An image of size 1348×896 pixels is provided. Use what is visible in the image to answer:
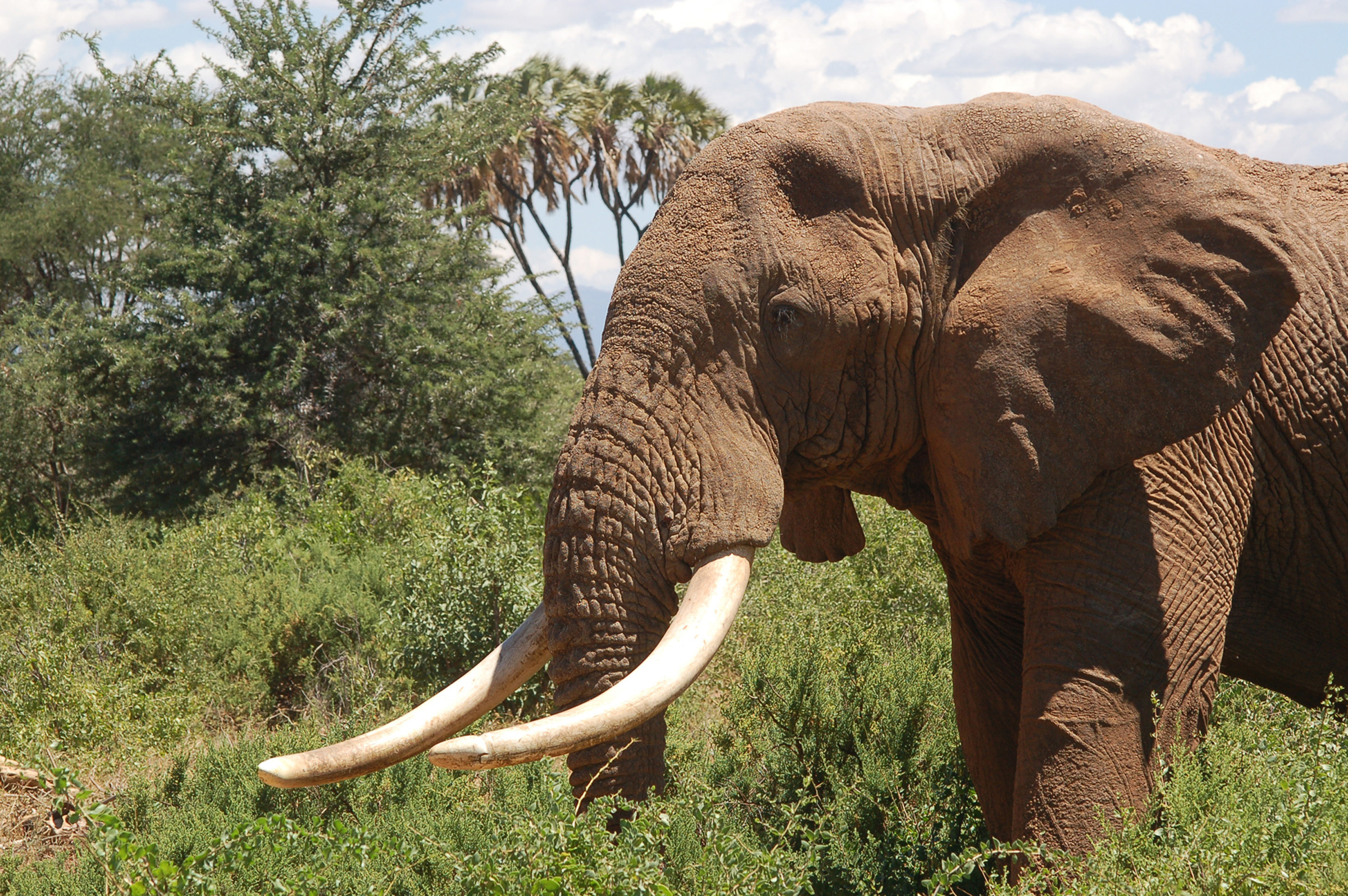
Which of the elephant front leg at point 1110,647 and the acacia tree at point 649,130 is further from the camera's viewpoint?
the acacia tree at point 649,130

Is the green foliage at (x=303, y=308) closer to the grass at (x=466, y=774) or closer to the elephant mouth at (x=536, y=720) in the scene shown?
the grass at (x=466, y=774)

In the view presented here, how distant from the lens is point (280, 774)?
278cm

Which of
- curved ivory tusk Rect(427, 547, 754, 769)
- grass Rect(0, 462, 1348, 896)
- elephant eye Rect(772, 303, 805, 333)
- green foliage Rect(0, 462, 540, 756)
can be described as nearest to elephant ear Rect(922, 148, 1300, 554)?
elephant eye Rect(772, 303, 805, 333)

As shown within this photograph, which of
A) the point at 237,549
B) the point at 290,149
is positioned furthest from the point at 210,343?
the point at 237,549

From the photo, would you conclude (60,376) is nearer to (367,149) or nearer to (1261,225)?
(367,149)

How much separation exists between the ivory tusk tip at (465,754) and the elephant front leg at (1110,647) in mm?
1418

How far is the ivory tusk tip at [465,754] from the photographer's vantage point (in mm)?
2484

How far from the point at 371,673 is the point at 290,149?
22.5ft

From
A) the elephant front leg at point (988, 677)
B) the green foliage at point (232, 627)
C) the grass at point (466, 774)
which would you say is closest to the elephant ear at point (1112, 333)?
the elephant front leg at point (988, 677)

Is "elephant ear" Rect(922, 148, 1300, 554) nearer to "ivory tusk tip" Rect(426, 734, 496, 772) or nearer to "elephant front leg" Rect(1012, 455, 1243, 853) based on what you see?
"elephant front leg" Rect(1012, 455, 1243, 853)

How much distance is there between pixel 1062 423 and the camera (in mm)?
2955

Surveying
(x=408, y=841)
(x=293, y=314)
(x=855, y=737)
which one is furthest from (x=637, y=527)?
(x=293, y=314)

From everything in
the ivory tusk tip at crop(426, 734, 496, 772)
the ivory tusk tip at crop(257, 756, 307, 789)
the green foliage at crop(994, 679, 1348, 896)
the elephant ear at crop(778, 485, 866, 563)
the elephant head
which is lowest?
the green foliage at crop(994, 679, 1348, 896)

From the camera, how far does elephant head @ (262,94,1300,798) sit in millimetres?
2910
